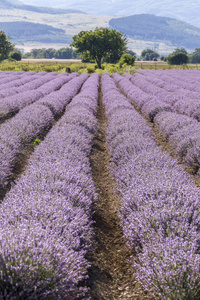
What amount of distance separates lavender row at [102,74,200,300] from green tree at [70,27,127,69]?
4855 cm

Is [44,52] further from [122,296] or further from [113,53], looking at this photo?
[122,296]

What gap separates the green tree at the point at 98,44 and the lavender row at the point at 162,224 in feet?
159

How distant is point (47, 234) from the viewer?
89.4 inches

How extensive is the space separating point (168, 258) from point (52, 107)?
850cm

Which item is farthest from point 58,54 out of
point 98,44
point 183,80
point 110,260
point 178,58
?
point 110,260

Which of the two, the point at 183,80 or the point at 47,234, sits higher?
the point at 183,80

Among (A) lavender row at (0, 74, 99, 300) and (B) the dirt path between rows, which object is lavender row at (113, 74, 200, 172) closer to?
(B) the dirt path between rows

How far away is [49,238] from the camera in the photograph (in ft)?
6.97

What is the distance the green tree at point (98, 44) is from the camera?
164 feet

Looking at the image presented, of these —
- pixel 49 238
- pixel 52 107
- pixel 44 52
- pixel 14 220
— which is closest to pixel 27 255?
pixel 49 238

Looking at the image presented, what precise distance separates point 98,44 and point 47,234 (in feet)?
170

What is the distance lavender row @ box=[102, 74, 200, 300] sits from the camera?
6.67 feet

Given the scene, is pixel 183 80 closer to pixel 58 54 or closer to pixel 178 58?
pixel 178 58

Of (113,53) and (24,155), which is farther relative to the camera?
(113,53)
